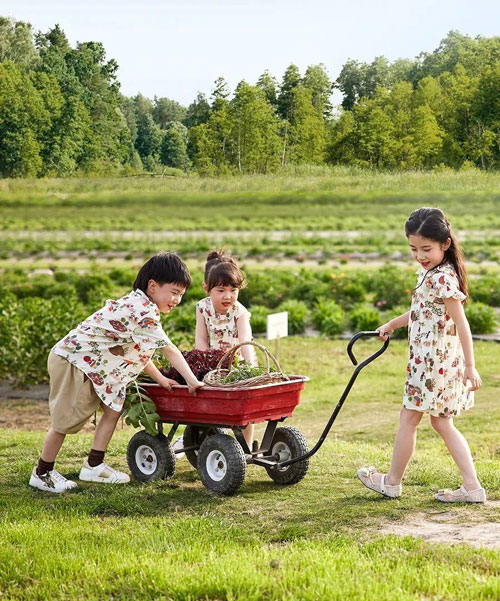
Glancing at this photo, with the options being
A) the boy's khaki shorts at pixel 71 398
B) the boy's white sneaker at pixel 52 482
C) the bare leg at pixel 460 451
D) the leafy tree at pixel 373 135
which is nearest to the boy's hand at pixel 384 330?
the bare leg at pixel 460 451

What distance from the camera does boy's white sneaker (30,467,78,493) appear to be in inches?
178

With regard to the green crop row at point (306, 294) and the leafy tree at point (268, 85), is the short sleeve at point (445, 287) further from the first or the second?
the leafy tree at point (268, 85)

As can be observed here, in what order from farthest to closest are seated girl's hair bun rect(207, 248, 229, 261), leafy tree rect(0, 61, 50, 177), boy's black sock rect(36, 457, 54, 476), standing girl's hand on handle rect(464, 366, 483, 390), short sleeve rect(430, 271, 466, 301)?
leafy tree rect(0, 61, 50, 177)
seated girl's hair bun rect(207, 248, 229, 261)
boy's black sock rect(36, 457, 54, 476)
short sleeve rect(430, 271, 466, 301)
standing girl's hand on handle rect(464, 366, 483, 390)

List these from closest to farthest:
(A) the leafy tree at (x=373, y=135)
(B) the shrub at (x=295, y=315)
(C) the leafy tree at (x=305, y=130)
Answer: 1. (B) the shrub at (x=295, y=315)
2. (C) the leafy tree at (x=305, y=130)
3. (A) the leafy tree at (x=373, y=135)

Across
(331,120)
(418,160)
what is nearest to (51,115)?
(331,120)

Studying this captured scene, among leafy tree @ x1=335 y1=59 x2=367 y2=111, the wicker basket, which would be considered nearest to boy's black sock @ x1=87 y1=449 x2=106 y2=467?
the wicker basket

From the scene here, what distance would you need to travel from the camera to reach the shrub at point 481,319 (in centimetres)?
1140

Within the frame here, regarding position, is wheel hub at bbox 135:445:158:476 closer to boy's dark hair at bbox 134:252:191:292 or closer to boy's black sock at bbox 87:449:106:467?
boy's black sock at bbox 87:449:106:467

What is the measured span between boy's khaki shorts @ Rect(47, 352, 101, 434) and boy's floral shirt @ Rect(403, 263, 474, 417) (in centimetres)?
154

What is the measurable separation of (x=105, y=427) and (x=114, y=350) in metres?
0.42

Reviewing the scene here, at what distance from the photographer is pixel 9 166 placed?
12.2 meters

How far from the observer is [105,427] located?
4.60 meters

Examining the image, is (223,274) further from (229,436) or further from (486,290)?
(486,290)

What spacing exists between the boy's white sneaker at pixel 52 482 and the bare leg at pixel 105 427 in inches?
9.1
